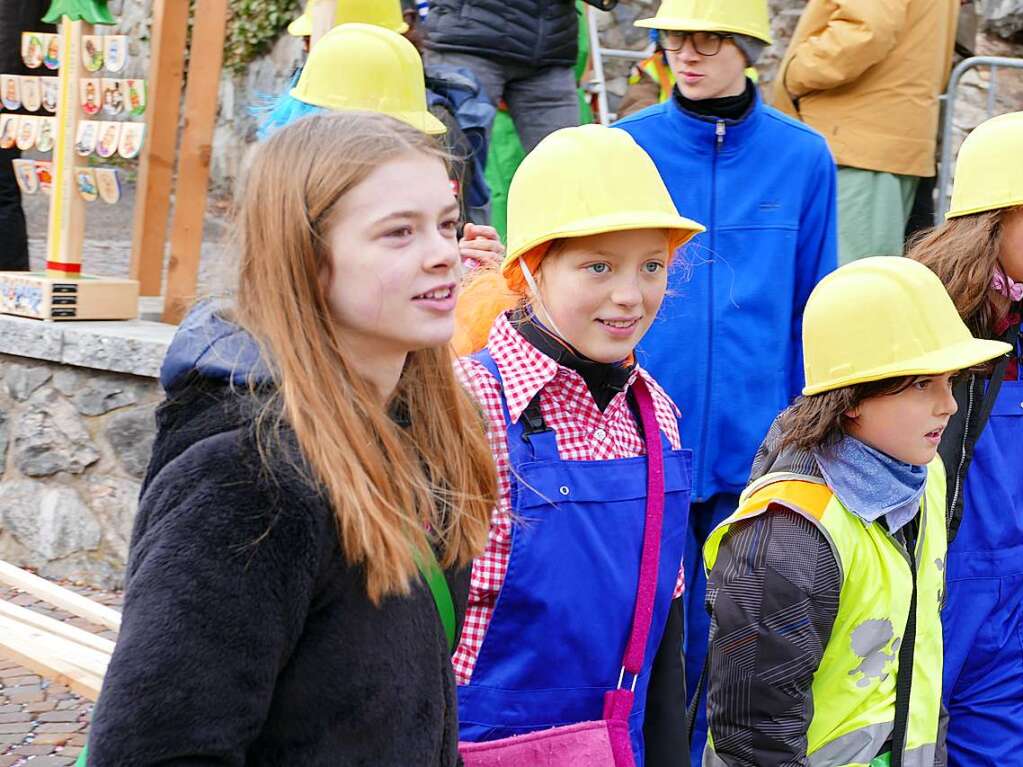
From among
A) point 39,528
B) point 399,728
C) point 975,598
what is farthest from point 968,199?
point 39,528

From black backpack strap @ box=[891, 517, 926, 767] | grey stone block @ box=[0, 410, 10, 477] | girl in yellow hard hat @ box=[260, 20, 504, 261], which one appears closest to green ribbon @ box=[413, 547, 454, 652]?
black backpack strap @ box=[891, 517, 926, 767]

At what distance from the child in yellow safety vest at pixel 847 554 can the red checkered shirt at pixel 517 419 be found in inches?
6.9

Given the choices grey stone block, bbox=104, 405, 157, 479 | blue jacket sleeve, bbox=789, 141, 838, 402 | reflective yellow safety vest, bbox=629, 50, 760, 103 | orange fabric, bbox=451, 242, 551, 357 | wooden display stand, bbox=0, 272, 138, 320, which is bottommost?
grey stone block, bbox=104, 405, 157, 479

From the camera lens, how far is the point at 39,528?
5.52 meters

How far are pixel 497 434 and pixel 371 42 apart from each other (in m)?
1.56

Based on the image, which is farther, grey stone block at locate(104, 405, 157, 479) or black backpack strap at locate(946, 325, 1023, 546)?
grey stone block at locate(104, 405, 157, 479)

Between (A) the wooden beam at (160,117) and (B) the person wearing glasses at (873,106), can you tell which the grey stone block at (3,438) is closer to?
(A) the wooden beam at (160,117)

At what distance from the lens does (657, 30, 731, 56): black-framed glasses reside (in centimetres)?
367

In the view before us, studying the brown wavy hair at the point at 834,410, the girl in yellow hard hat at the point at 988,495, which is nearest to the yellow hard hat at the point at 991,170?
the girl in yellow hard hat at the point at 988,495

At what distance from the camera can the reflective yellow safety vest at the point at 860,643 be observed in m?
2.55

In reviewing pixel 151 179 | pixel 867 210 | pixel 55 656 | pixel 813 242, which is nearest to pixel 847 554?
pixel 813 242

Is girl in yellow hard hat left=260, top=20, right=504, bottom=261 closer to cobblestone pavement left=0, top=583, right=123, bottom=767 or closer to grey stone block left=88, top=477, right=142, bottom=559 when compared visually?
cobblestone pavement left=0, top=583, right=123, bottom=767

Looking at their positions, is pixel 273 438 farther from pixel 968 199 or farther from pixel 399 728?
pixel 968 199

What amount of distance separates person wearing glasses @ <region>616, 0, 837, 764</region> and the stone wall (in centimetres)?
227
